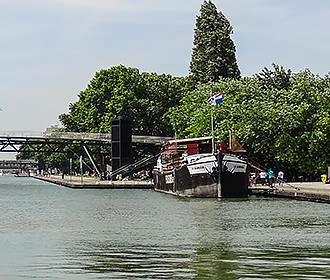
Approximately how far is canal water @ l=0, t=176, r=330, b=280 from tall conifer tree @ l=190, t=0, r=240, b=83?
211ft

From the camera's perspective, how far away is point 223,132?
88562mm

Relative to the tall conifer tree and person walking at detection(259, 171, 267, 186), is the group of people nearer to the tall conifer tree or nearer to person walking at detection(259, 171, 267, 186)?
person walking at detection(259, 171, 267, 186)

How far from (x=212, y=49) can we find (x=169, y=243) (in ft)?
295

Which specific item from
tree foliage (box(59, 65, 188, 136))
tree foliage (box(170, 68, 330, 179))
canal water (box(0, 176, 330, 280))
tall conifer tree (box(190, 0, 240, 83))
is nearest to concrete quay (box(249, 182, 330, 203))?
canal water (box(0, 176, 330, 280))

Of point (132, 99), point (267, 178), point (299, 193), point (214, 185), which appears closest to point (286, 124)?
point (267, 178)

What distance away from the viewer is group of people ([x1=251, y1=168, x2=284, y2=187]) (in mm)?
79644

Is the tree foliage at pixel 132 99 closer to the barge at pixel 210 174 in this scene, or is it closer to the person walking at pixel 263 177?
the person walking at pixel 263 177

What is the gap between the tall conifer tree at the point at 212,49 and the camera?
12100 centimetres

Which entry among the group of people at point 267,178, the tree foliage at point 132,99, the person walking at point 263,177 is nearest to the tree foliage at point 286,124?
the group of people at point 267,178

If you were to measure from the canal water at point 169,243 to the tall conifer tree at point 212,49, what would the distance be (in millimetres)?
64389

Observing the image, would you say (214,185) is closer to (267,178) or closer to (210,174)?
(210,174)

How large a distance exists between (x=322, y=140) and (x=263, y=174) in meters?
6.30

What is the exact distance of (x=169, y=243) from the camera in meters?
34.5

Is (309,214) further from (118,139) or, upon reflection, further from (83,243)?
(118,139)
